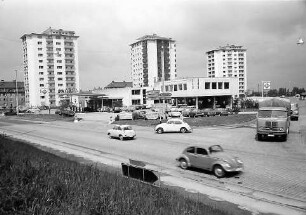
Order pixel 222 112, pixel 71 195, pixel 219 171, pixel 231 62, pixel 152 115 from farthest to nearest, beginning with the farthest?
1. pixel 231 62
2. pixel 222 112
3. pixel 152 115
4. pixel 219 171
5. pixel 71 195

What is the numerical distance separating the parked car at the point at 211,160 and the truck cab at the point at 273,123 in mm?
10673

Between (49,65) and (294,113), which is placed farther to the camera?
(49,65)

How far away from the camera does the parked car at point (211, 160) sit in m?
15.3

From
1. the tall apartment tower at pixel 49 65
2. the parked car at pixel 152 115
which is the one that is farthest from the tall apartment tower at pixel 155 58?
the parked car at pixel 152 115

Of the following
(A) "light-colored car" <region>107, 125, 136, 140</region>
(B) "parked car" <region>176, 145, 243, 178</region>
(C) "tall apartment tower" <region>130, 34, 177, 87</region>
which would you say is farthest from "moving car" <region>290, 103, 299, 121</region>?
(C) "tall apartment tower" <region>130, 34, 177, 87</region>

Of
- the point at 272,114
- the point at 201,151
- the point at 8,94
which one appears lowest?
the point at 201,151

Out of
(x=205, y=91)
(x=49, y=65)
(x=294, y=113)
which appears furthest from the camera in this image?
(x=49, y=65)

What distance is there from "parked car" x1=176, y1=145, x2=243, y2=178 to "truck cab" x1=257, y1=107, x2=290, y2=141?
35.0 ft

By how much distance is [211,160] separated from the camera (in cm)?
1572

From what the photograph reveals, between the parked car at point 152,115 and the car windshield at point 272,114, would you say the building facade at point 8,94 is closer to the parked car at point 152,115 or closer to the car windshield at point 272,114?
the parked car at point 152,115

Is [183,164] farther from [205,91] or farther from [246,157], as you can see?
[205,91]

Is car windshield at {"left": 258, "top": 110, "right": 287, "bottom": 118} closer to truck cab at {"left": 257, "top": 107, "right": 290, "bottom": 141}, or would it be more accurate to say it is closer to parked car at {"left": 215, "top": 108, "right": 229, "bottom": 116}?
truck cab at {"left": 257, "top": 107, "right": 290, "bottom": 141}

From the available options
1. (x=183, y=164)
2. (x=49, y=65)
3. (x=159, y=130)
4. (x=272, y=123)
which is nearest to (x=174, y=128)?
(x=159, y=130)

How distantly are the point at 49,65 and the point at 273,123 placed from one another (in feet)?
393
